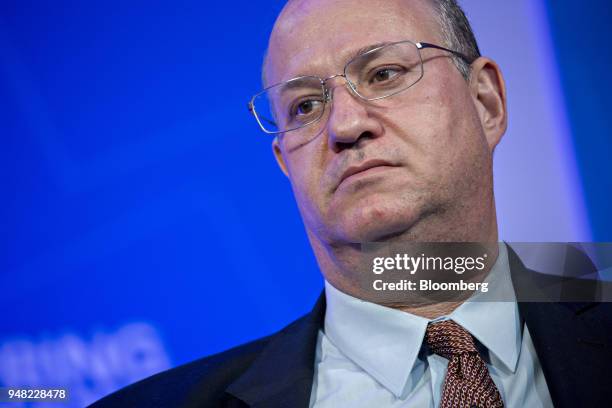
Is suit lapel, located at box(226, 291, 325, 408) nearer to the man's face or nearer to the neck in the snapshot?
the neck

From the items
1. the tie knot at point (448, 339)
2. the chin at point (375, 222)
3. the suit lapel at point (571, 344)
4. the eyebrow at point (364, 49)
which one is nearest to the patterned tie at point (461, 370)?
the tie knot at point (448, 339)

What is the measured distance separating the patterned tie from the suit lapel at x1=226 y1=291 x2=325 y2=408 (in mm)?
331

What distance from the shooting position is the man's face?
1.39 metres

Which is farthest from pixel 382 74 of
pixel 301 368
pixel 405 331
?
pixel 301 368

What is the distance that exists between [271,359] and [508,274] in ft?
2.21

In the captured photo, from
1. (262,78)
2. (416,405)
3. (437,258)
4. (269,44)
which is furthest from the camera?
(262,78)

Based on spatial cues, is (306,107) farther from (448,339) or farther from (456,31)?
(448,339)

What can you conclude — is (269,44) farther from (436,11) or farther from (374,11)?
(436,11)

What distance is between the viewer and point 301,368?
1.55 metres

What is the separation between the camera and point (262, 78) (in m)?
1.94

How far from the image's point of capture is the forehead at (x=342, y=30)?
1523mm

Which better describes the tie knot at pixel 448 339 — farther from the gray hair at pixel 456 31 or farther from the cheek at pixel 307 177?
the gray hair at pixel 456 31

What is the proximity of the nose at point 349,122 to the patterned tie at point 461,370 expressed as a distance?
1.57 ft

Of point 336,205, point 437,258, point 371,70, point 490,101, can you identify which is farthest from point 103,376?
point 490,101
